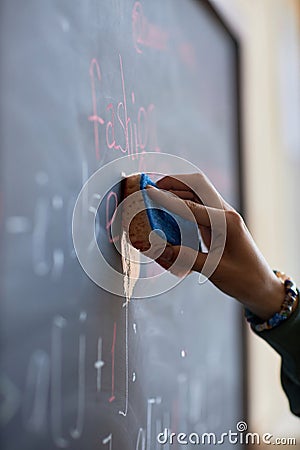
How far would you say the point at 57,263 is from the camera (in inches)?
25.0

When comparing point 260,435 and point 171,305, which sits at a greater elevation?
point 171,305

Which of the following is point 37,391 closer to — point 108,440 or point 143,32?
point 108,440

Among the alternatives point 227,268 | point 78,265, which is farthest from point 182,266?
point 78,265

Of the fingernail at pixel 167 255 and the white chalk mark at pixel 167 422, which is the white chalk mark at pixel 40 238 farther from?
the white chalk mark at pixel 167 422

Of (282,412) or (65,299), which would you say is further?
(282,412)

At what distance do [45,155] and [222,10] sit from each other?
85 centimetres

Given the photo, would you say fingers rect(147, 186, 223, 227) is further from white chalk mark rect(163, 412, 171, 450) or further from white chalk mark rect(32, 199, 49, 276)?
white chalk mark rect(163, 412, 171, 450)

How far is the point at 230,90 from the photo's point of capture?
1.41 meters

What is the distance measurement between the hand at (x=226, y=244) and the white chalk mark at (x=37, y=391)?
0.24 metres

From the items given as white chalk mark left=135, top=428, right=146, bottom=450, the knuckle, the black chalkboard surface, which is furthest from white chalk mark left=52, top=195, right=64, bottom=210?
white chalk mark left=135, top=428, right=146, bottom=450

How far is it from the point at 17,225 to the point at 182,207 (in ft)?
0.82

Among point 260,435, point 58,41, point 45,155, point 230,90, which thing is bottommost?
point 260,435

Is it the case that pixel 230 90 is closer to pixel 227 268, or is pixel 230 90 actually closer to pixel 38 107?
pixel 227 268

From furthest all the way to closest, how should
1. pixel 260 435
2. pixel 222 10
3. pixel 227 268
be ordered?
pixel 260 435 < pixel 222 10 < pixel 227 268
